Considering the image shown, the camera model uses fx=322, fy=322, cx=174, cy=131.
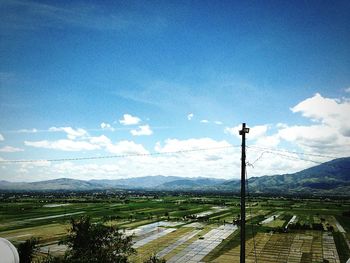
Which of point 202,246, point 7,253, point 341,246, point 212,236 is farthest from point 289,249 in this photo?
point 7,253

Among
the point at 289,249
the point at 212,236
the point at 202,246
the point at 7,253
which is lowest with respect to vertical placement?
the point at 212,236

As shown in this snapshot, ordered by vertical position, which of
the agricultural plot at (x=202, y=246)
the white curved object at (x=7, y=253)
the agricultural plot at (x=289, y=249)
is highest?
the white curved object at (x=7, y=253)

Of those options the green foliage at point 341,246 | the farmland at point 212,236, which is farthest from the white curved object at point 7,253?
the green foliage at point 341,246

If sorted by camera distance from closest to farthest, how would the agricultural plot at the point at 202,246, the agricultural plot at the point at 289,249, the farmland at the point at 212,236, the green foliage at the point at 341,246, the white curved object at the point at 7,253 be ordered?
the white curved object at the point at 7,253 → the agricultural plot at the point at 289,249 → the agricultural plot at the point at 202,246 → the green foliage at the point at 341,246 → the farmland at the point at 212,236

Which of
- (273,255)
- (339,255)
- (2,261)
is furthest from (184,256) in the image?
(2,261)

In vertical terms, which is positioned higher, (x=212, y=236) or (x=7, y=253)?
(x=7, y=253)

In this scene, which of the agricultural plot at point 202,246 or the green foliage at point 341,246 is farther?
the green foliage at point 341,246

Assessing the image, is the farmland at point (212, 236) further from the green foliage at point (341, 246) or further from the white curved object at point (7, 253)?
the white curved object at point (7, 253)

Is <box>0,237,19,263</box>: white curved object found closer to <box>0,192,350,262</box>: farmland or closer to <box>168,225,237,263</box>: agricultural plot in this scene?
<box>0,192,350,262</box>: farmland

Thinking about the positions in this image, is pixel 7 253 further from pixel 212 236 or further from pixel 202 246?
pixel 212 236

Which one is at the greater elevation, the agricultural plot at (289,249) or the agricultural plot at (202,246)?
the agricultural plot at (289,249)

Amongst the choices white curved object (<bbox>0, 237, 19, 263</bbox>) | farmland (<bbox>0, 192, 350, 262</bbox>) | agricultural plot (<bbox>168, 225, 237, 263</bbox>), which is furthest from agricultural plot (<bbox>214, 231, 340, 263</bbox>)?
white curved object (<bbox>0, 237, 19, 263</bbox>)

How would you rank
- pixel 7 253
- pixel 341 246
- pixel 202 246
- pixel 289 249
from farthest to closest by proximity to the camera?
pixel 341 246
pixel 202 246
pixel 289 249
pixel 7 253
